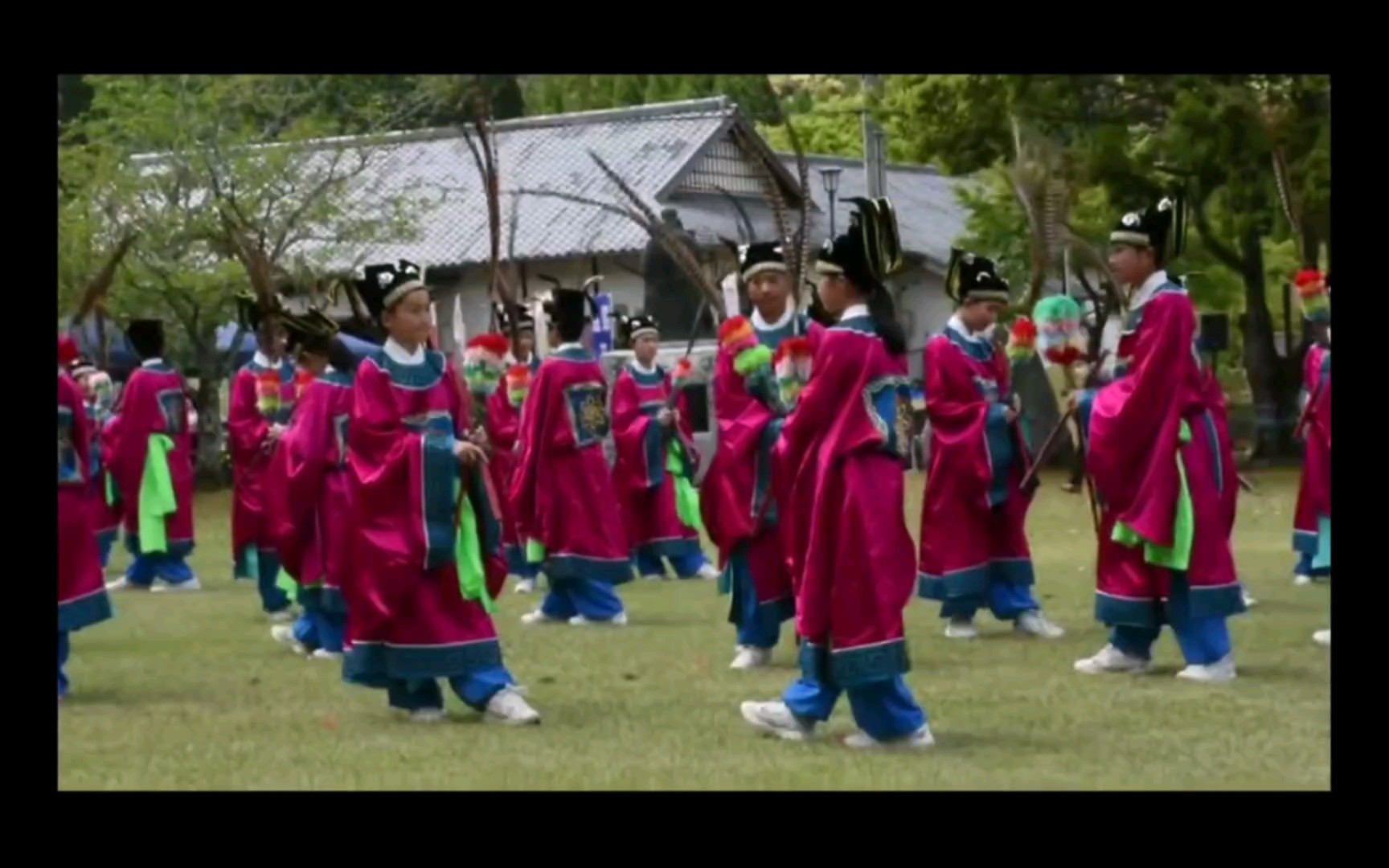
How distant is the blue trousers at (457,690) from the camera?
9.31 meters

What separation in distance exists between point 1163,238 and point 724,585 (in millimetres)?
2457

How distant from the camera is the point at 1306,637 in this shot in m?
11.7

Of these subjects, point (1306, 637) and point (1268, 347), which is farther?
point (1268, 347)

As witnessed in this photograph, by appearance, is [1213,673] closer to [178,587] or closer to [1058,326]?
[1058,326]

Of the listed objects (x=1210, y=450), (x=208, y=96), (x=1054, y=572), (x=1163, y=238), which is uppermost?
(x=208, y=96)

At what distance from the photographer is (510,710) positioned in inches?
365

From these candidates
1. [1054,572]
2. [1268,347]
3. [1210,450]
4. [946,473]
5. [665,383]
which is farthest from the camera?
[1268,347]

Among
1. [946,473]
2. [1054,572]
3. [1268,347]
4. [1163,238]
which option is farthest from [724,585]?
[1268,347]

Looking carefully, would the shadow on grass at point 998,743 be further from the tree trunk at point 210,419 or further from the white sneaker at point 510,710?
the tree trunk at point 210,419

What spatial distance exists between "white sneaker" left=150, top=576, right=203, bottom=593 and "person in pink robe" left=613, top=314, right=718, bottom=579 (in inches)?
114

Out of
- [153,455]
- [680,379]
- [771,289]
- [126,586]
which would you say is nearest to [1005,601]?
[771,289]

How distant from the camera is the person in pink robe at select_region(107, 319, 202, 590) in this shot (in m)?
16.5

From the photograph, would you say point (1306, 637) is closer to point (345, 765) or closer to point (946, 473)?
point (946, 473)

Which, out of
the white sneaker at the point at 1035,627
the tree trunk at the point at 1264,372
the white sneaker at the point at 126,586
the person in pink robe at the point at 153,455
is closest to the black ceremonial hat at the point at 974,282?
the white sneaker at the point at 1035,627
